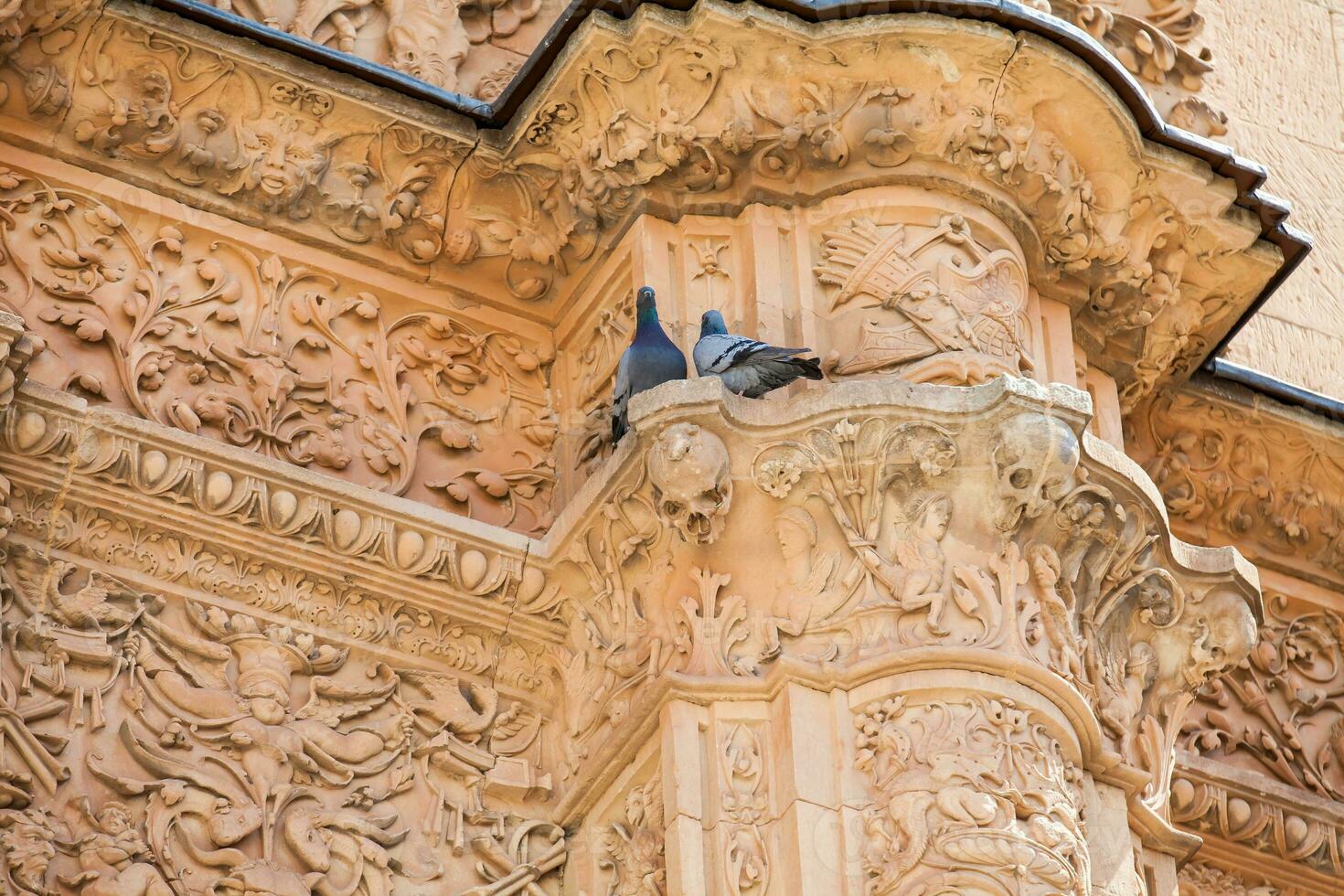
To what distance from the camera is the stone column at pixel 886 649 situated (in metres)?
7.10

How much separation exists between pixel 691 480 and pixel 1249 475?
241cm

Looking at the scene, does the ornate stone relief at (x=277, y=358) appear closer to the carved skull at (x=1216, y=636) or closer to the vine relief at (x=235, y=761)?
the vine relief at (x=235, y=761)

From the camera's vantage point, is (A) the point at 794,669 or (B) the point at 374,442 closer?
(A) the point at 794,669

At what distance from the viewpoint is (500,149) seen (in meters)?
8.45

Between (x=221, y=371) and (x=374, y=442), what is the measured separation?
16.8 inches

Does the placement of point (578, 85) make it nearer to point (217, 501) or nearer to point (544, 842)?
point (217, 501)

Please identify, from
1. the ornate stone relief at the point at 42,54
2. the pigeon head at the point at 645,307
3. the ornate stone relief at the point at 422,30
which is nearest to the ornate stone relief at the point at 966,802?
the pigeon head at the point at 645,307

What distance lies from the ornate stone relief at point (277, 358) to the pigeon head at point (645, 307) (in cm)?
54

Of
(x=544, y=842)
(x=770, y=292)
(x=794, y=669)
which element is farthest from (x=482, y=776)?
(x=770, y=292)

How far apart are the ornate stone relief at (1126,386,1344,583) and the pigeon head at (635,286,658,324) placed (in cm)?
176

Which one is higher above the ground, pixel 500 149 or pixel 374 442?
pixel 500 149

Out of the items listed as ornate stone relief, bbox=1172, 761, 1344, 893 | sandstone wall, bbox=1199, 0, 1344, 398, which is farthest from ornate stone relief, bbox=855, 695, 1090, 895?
sandstone wall, bbox=1199, 0, 1344, 398

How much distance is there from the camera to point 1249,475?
9.24 metres

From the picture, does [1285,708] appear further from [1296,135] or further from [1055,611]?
[1296,135]
